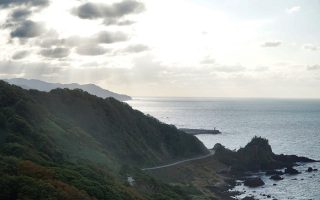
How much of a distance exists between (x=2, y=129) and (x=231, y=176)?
207 ft

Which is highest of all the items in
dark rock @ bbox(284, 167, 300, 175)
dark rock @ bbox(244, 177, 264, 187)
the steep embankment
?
the steep embankment

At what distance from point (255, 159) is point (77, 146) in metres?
61.2

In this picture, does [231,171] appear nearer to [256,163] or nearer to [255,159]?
[256,163]

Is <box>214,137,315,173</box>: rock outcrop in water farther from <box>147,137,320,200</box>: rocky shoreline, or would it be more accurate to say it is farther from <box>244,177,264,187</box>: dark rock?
<box>244,177,264,187</box>: dark rock

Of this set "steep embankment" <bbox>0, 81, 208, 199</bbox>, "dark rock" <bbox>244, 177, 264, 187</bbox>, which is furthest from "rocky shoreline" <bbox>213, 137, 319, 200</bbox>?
"steep embankment" <bbox>0, 81, 208, 199</bbox>

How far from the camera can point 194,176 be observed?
313 feet

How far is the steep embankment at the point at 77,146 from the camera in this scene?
35.8 meters

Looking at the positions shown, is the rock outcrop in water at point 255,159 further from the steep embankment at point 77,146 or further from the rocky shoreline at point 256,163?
the steep embankment at point 77,146

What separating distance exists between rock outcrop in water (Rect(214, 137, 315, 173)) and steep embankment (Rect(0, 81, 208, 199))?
8273 mm

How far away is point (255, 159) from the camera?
113938 millimetres

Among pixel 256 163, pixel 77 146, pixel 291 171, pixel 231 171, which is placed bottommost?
pixel 231 171

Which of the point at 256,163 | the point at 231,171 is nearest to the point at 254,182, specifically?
the point at 231,171

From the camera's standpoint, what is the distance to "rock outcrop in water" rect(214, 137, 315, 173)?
112 metres

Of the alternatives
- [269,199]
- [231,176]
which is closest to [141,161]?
[231,176]
